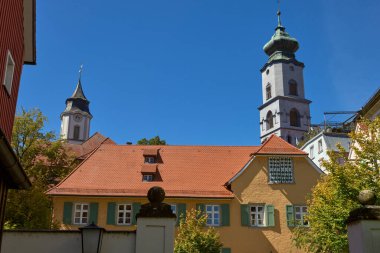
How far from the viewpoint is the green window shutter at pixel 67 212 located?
27547mm

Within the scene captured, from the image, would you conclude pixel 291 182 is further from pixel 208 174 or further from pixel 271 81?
pixel 271 81

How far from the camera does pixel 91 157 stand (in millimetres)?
31516

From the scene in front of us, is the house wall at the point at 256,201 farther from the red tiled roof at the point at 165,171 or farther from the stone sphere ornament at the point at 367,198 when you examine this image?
the stone sphere ornament at the point at 367,198

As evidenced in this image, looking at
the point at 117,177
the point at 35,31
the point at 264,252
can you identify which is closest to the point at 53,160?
the point at 117,177

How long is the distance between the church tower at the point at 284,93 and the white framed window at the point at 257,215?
51560 millimetres

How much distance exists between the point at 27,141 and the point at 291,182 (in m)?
16.1

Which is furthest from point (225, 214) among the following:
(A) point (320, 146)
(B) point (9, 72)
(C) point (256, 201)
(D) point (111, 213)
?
(A) point (320, 146)

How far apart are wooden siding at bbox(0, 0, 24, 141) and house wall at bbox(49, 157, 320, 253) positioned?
596 inches

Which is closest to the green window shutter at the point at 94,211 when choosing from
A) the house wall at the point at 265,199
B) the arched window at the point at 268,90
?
the house wall at the point at 265,199

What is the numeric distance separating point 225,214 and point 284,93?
55953 mm

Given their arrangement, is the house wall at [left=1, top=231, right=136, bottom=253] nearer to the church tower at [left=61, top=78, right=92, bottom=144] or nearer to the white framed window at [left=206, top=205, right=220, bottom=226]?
the white framed window at [left=206, top=205, right=220, bottom=226]

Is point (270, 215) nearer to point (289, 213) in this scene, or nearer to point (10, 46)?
point (289, 213)

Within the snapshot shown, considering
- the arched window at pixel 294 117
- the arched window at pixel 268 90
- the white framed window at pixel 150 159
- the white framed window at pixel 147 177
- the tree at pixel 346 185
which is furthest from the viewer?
the arched window at pixel 268 90

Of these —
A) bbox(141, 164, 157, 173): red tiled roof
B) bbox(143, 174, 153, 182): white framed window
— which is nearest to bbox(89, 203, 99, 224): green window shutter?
bbox(143, 174, 153, 182): white framed window
